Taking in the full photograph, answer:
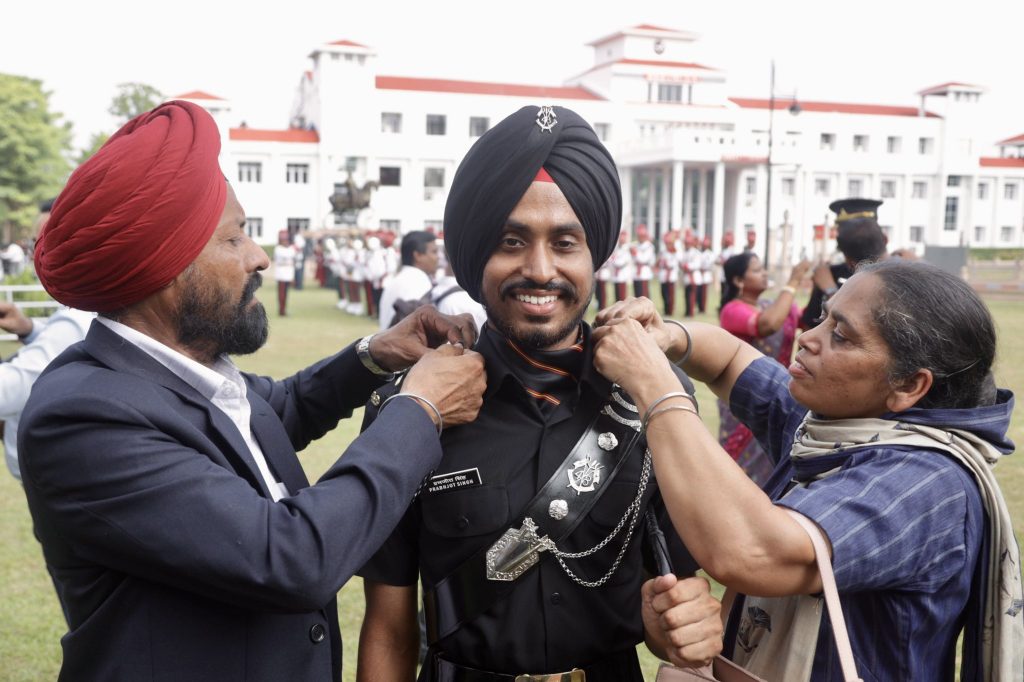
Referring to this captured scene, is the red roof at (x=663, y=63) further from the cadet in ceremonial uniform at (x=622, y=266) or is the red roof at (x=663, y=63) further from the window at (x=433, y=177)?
the cadet in ceremonial uniform at (x=622, y=266)

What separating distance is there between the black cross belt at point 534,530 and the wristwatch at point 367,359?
0.77 meters

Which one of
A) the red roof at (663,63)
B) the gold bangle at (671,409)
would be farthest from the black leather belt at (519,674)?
the red roof at (663,63)

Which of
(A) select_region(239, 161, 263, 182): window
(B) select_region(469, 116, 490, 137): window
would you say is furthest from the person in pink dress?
(B) select_region(469, 116, 490, 137): window

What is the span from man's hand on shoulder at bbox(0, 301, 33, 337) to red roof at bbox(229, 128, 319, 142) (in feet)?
141

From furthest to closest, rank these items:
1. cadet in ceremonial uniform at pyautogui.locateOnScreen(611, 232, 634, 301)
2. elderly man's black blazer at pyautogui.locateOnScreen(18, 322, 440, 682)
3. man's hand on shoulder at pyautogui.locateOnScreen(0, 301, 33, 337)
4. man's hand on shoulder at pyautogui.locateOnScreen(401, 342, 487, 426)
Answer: cadet in ceremonial uniform at pyautogui.locateOnScreen(611, 232, 634, 301) → man's hand on shoulder at pyautogui.locateOnScreen(0, 301, 33, 337) → man's hand on shoulder at pyautogui.locateOnScreen(401, 342, 487, 426) → elderly man's black blazer at pyautogui.locateOnScreen(18, 322, 440, 682)

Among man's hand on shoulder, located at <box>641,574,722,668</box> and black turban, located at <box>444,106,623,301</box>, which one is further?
black turban, located at <box>444,106,623,301</box>

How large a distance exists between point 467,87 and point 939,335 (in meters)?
50.8

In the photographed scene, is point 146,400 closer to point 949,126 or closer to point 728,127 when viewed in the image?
point 728,127

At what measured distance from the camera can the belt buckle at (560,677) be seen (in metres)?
2.01

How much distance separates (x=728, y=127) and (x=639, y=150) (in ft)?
25.4

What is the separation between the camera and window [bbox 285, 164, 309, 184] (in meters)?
46.5

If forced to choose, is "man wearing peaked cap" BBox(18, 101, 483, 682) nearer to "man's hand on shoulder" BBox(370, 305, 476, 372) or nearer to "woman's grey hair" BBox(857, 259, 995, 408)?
"man's hand on shoulder" BBox(370, 305, 476, 372)

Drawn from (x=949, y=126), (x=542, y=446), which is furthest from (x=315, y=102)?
(x=542, y=446)

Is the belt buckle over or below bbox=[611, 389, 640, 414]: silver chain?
below
